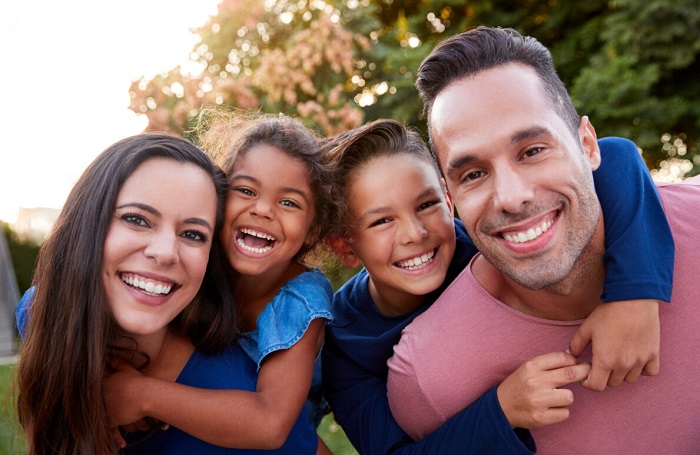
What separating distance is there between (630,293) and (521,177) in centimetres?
51

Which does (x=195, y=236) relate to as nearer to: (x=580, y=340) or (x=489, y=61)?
(x=489, y=61)

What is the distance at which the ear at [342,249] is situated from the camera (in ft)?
11.0

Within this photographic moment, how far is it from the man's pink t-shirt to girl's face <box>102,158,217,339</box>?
0.92 metres

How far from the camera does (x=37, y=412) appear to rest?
95.7 inches

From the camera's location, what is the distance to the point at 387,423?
256 cm

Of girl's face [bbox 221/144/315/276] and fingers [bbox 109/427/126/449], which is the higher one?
girl's face [bbox 221/144/315/276]

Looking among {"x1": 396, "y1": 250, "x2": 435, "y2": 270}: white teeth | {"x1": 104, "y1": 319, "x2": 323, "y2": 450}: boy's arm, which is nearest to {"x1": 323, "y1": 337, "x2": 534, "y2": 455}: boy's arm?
{"x1": 104, "y1": 319, "x2": 323, "y2": 450}: boy's arm

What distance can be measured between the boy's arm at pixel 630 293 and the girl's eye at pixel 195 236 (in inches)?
57.7

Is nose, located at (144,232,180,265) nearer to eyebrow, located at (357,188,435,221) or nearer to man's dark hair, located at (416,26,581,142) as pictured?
eyebrow, located at (357,188,435,221)

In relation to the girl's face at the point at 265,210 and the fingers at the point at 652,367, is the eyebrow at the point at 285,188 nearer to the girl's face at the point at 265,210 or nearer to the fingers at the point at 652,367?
the girl's face at the point at 265,210

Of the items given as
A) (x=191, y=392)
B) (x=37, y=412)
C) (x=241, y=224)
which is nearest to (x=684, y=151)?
(x=241, y=224)

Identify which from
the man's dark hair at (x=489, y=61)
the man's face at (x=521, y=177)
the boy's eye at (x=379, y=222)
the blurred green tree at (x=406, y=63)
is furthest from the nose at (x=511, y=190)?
the blurred green tree at (x=406, y=63)

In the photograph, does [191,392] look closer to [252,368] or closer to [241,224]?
[252,368]

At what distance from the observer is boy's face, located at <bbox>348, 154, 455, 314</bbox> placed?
296 cm
